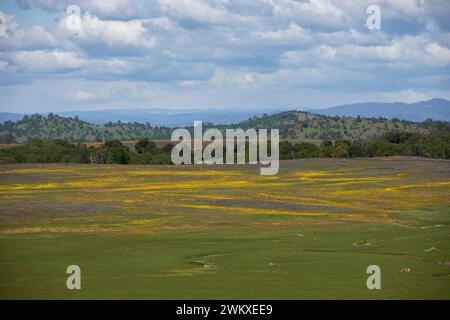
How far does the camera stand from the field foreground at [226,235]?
32531mm

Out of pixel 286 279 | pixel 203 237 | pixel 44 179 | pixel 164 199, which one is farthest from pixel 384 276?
pixel 44 179

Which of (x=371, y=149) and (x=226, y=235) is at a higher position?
(x=371, y=149)

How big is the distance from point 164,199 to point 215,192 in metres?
8.25

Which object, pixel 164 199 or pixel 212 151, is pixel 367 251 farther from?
pixel 212 151

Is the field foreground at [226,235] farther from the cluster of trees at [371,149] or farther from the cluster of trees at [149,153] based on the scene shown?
the cluster of trees at [371,149]

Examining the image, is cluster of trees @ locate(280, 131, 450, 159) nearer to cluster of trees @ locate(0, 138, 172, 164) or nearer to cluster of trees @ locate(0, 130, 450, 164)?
cluster of trees @ locate(0, 130, 450, 164)

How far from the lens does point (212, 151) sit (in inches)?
6029

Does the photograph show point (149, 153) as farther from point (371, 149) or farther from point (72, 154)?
point (371, 149)

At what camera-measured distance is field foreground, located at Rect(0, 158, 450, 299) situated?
32531mm

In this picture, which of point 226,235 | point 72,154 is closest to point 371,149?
point 72,154

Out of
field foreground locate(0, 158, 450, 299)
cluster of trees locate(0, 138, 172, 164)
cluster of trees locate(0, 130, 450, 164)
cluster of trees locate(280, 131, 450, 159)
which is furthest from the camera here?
cluster of trees locate(280, 131, 450, 159)

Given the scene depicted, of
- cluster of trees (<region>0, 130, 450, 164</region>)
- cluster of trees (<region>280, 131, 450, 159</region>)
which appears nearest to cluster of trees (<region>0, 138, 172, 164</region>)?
cluster of trees (<region>0, 130, 450, 164</region>)

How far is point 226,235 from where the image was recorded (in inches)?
1978

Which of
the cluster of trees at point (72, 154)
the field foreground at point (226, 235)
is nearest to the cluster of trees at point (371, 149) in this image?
the cluster of trees at point (72, 154)
